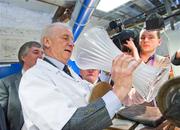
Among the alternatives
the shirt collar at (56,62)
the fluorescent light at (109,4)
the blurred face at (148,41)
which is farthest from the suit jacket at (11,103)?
the fluorescent light at (109,4)

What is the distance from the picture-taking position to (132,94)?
1441mm

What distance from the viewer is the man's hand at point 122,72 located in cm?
108

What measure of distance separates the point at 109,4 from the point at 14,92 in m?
1.73

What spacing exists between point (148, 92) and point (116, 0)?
2.26 meters

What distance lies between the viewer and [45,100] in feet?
3.85

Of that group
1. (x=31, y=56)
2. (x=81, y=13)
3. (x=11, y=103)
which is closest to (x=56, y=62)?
(x=11, y=103)

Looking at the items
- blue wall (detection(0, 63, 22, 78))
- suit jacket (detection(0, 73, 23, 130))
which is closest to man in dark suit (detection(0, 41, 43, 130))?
suit jacket (detection(0, 73, 23, 130))

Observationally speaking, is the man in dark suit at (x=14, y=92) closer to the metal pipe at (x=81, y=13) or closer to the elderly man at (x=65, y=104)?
the metal pipe at (x=81, y=13)

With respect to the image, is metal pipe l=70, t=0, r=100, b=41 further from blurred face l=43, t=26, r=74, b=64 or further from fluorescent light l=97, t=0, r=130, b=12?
blurred face l=43, t=26, r=74, b=64

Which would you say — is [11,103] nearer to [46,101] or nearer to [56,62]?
[56,62]

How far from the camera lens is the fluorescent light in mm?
3301

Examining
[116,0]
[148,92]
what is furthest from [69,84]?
[116,0]

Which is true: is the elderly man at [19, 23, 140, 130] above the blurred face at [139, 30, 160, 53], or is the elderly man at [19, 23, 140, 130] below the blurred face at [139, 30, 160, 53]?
below

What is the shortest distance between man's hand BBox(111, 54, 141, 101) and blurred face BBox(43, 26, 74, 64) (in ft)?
1.82
